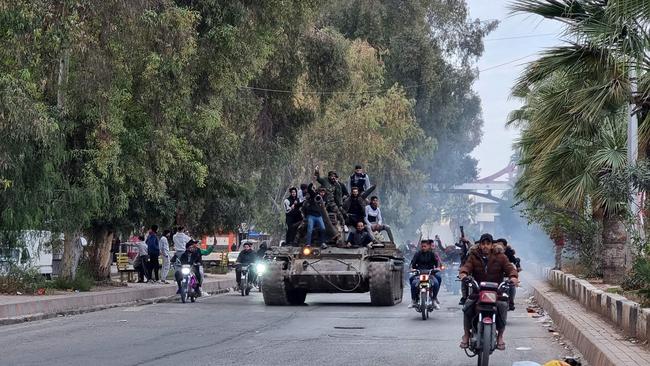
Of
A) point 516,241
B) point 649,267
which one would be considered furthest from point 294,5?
point 516,241

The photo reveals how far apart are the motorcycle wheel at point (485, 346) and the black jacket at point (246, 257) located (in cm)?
2059

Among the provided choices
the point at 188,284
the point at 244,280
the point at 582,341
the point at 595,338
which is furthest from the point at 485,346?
the point at 244,280

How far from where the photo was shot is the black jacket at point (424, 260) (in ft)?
79.9

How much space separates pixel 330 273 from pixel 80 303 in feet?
18.5

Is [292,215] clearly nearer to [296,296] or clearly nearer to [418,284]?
[296,296]

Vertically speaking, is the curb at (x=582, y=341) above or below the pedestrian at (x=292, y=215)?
below

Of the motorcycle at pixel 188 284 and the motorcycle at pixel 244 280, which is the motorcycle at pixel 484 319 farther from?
the motorcycle at pixel 244 280

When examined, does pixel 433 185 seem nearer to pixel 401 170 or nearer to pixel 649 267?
pixel 401 170

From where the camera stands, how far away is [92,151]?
28.7 metres

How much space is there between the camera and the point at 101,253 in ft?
112

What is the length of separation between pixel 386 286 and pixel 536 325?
215 inches

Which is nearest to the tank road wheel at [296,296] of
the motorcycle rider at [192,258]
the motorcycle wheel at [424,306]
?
the motorcycle rider at [192,258]

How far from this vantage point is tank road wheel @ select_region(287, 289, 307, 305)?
28734mm

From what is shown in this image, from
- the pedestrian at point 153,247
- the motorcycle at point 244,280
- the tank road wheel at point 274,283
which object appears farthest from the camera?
the pedestrian at point 153,247
